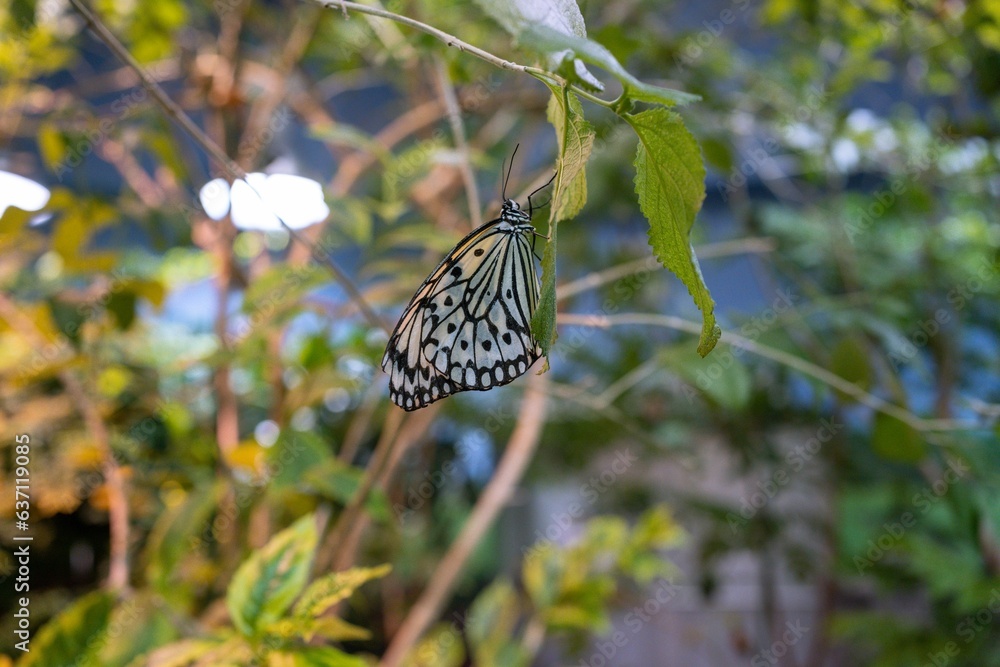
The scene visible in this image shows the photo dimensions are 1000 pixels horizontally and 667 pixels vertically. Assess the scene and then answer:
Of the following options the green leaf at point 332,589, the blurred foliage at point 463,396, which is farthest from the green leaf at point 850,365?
the green leaf at point 332,589

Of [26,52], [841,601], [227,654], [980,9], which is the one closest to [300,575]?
[227,654]

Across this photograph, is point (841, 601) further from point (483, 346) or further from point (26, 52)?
point (26, 52)

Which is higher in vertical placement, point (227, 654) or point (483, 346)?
point (483, 346)

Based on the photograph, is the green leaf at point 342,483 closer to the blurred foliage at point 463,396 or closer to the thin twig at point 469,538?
the blurred foliage at point 463,396

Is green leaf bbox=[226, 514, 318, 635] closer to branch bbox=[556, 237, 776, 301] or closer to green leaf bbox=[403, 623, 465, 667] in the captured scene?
branch bbox=[556, 237, 776, 301]

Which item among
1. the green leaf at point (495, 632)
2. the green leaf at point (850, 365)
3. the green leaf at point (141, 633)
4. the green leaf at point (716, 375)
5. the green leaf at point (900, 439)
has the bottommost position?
the green leaf at point (495, 632)

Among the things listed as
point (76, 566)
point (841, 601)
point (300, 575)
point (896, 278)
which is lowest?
point (841, 601)
